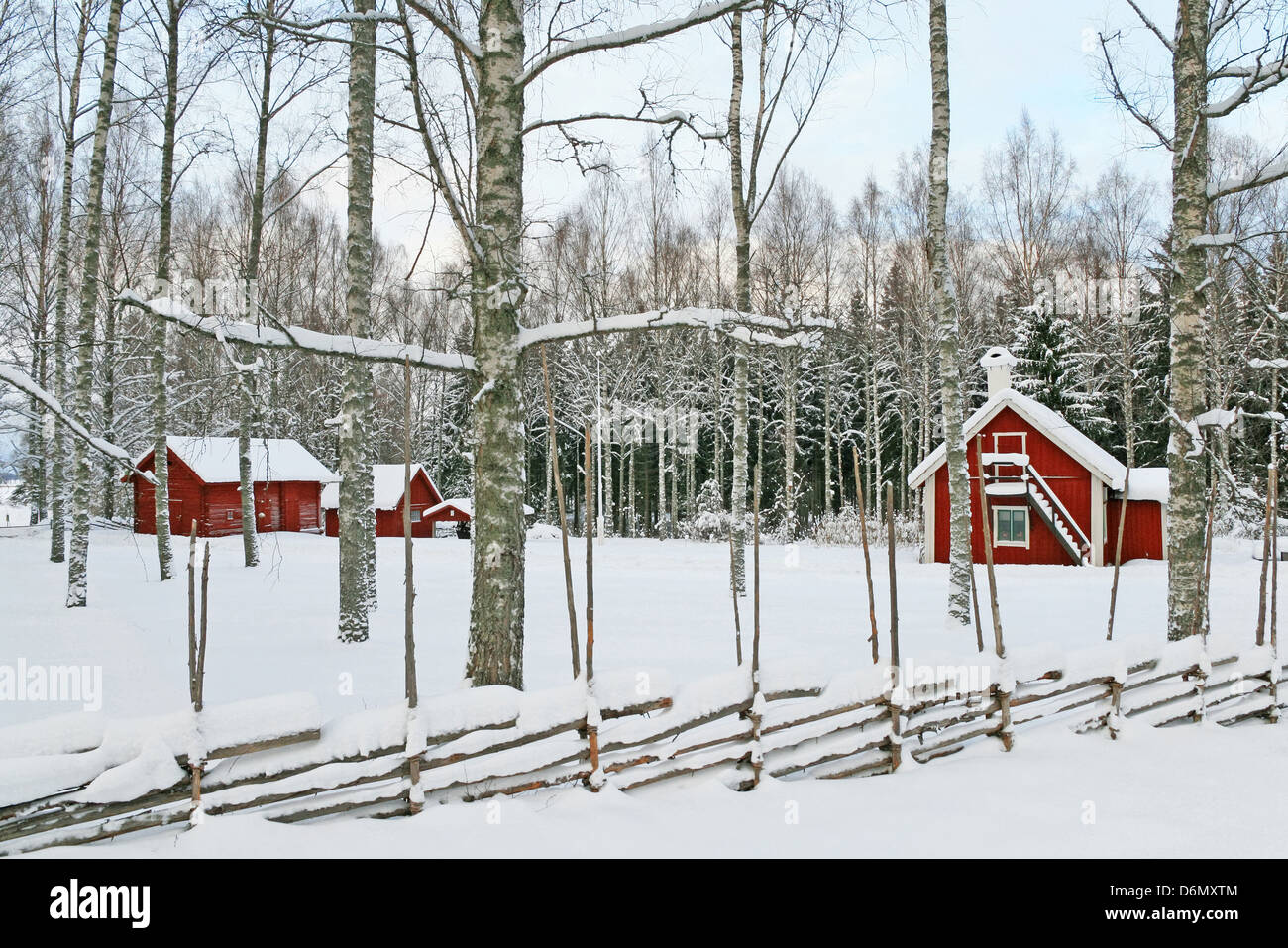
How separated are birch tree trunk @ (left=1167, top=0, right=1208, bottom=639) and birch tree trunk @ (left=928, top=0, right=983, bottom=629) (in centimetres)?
296

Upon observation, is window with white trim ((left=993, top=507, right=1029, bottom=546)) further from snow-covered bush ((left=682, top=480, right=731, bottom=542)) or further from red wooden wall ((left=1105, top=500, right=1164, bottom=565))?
snow-covered bush ((left=682, top=480, right=731, bottom=542))

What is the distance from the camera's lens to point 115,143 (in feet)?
57.7

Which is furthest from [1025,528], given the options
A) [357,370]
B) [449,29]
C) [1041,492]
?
[449,29]

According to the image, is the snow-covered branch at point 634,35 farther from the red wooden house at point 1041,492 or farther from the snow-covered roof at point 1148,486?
the snow-covered roof at point 1148,486

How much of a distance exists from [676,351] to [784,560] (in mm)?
14766

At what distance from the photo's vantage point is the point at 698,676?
6.83 metres

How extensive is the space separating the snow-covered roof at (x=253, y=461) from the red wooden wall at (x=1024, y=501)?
20.7m

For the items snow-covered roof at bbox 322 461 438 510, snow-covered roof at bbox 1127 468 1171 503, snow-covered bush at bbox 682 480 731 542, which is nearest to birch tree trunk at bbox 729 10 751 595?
snow-covered roof at bbox 1127 468 1171 503

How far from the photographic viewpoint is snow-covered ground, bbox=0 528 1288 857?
11.2 feet

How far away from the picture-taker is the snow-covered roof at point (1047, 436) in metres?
17.4

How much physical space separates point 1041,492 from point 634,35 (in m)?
17.5

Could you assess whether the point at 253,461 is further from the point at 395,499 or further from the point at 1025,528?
the point at 1025,528
